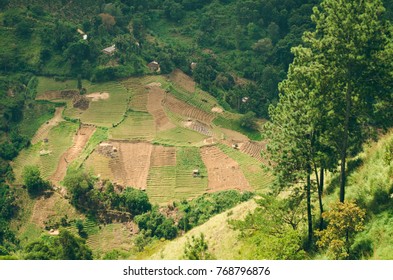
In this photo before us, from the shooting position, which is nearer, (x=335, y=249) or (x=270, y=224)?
(x=335, y=249)

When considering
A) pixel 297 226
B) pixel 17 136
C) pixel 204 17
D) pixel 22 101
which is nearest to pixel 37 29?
pixel 22 101

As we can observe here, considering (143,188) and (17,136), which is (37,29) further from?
(143,188)

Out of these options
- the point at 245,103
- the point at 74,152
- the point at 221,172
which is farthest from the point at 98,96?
the point at 221,172

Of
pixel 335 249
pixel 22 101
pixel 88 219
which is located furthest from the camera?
pixel 22 101

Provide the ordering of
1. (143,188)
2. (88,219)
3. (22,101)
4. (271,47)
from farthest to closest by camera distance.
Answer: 1. (271,47)
2. (22,101)
3. (143,188)
4. (88,219)

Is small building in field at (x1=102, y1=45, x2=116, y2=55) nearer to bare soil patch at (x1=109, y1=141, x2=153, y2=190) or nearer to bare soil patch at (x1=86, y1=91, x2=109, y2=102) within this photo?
bare soil patch at (x1=86, y1=91, x2=109, y2=102)

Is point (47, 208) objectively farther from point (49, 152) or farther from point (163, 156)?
point (163, 156)

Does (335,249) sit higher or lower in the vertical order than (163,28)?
lower
